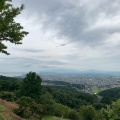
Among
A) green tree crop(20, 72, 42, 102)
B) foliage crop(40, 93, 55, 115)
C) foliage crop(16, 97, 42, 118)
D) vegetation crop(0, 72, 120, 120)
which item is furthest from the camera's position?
green tree crop(20, 72, 42, 102)

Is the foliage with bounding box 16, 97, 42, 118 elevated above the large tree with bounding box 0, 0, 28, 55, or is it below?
below

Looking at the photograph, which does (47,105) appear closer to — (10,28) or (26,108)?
(26,108)

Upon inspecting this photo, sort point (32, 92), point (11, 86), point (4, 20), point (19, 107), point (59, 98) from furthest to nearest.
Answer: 1. point (59, 98)
2. point (11, 86)
3. point (32, 92)
4. point (19, 107)
5. point (4, 20)

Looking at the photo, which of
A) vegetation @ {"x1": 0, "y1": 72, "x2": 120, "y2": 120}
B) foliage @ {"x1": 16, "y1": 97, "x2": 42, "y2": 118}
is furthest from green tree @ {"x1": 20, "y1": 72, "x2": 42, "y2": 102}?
foliage @ {"x1": 16, "y1": 97, "x2": 42, "y2": 118}

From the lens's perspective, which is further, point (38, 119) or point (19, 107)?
point (38, 119)

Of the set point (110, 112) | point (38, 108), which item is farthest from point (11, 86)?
point (110, 112)

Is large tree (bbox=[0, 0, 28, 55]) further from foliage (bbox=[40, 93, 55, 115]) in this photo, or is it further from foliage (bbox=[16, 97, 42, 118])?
foliage (bbox=[40, 93, 55, 115])

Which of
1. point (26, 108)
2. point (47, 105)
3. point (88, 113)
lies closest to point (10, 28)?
point (26, 108)

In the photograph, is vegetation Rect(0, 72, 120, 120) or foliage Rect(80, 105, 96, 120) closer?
vegetation Rect(0, 72, 120, 120)

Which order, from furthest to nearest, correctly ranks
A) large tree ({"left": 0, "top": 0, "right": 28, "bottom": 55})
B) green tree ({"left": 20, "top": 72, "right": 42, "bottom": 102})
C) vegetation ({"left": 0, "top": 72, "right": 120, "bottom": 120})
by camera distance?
green tree ({"left": 20, "top": 72, "right": 42, "bottom": 102}) → vegetation ({"left": 0, "top": 72, "right": 120, "bottom": 120}) → large tree ({"left": 0, "top": 0, "right": 28, "bottom": 55})

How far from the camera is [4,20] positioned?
1567cm

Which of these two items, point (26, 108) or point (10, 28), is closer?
point (10, 28)

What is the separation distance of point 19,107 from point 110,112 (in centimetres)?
950

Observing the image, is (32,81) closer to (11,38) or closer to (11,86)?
(11,86)
